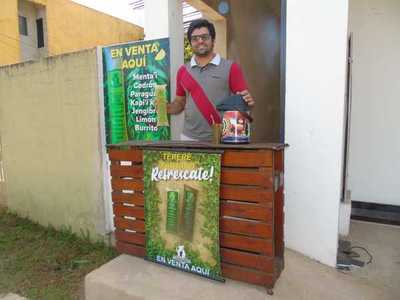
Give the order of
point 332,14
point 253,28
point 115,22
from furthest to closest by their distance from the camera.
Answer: point 115,22 → point 253,28 → point 332,14

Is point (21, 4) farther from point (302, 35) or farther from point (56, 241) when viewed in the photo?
point (302, 35)

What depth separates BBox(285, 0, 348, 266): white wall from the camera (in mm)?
2270

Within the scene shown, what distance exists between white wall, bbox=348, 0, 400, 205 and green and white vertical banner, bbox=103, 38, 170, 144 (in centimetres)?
222

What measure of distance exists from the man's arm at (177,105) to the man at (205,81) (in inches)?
5.4

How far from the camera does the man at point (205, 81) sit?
2314 mm

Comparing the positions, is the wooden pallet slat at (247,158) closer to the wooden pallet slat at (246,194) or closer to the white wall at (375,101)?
the wooden pallet slat at (246,194)

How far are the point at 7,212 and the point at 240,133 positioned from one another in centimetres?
412

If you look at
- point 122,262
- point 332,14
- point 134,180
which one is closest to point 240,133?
point 134,180

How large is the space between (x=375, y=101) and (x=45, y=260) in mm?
3930

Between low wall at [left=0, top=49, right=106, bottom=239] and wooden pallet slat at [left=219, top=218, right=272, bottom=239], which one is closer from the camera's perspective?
wooden pallet slat at [left=219, top=218, right=272, bottom=239]

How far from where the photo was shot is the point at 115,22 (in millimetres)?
12320

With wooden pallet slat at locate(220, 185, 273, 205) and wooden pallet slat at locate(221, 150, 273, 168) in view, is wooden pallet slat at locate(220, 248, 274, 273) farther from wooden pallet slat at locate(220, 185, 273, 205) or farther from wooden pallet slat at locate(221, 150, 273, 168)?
wooden pallet slat at locate(221, 150, 273, 168)

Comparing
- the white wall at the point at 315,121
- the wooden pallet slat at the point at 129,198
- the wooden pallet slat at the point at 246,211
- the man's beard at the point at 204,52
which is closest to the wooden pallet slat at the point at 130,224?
the wooden pallet slat at the point at 129,198

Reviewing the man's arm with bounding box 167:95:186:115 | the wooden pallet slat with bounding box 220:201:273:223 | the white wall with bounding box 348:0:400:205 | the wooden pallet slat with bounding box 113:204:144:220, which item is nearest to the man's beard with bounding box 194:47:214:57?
the man's arm with bounding box 167:95:186:115
